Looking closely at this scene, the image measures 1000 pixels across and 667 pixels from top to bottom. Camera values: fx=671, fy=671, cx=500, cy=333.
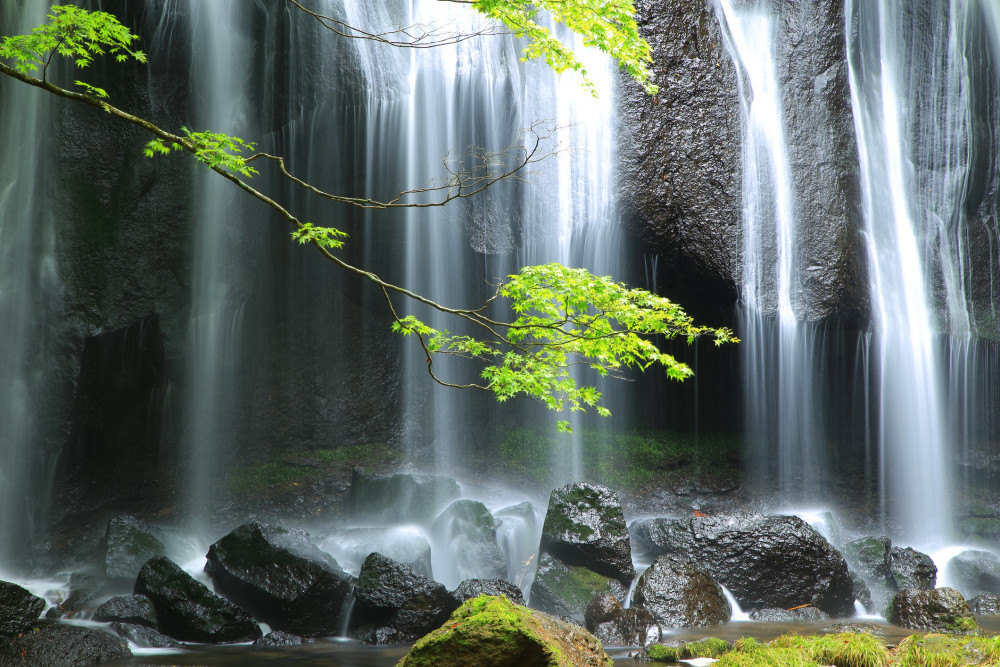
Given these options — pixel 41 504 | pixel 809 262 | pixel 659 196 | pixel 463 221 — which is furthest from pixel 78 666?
pixel 809 262

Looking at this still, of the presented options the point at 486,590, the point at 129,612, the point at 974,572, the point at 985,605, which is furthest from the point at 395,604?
the point at 974,572

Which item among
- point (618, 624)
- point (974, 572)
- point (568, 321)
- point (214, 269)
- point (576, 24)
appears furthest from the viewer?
point (214, 269)

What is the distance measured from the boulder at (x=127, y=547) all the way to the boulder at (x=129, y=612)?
1.55 meters

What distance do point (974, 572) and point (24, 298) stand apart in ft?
53.2

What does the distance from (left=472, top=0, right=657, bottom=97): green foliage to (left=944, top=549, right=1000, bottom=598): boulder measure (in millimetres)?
9575

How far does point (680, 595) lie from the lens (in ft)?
26.3

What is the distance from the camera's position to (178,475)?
12.9 meters

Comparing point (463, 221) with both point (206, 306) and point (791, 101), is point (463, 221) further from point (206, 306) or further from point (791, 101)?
point (791, 101)

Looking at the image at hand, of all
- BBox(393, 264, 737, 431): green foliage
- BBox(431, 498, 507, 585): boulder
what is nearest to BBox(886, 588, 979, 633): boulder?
BBox(393, 264, 737, 431): green foliage

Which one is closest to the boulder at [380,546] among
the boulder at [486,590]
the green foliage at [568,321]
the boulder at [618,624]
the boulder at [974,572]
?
the boulder at [486,590]

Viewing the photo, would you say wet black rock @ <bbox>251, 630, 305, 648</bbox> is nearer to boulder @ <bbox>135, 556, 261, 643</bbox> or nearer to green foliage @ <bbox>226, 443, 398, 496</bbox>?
boulder @ <bbox>135, 556, 261, 643</bbox>

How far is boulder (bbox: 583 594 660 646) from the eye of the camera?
709 cm

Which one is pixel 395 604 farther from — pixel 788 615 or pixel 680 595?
pixel 788 615

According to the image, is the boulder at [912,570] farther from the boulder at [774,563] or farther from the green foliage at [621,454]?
the green foliage at [621,454]
